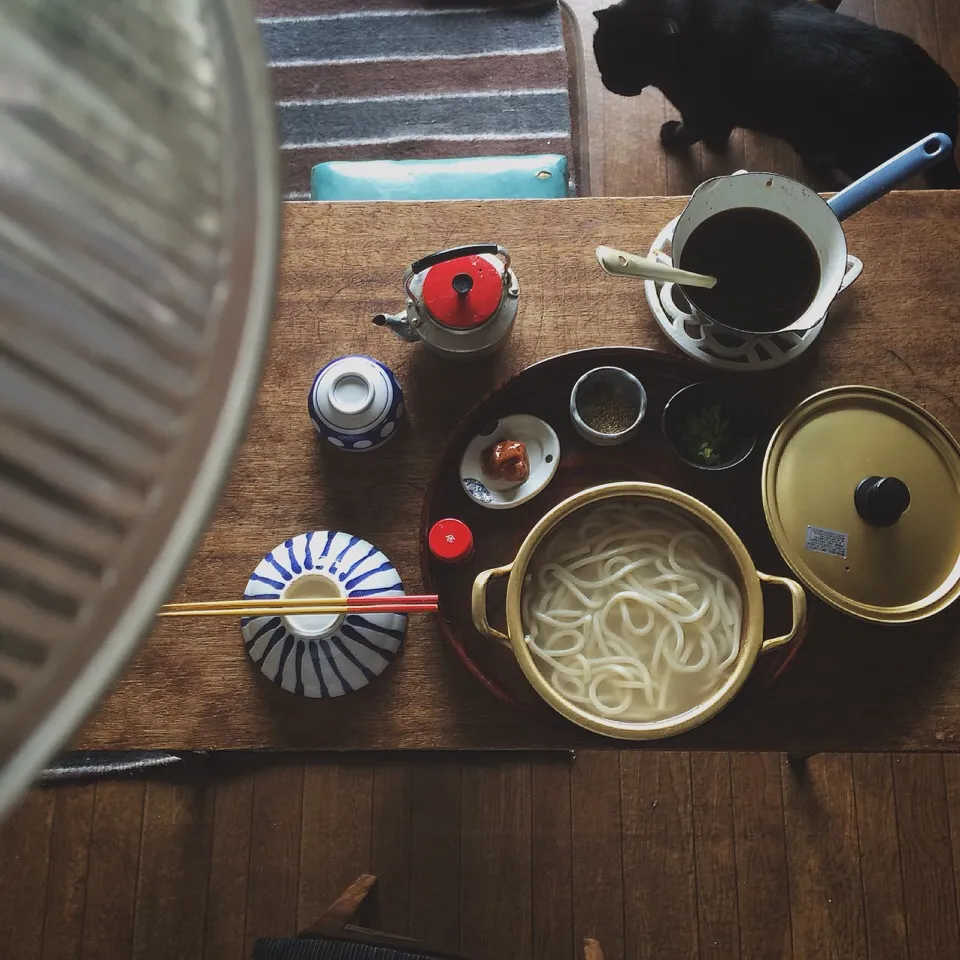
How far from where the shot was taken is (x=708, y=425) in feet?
3.83

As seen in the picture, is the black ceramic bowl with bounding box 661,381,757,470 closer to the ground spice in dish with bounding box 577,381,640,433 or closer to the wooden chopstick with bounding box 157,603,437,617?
the ground spice in dish with bounding box 577,381,640,433

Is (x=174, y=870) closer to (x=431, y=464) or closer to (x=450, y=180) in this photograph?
(x=431, y=464)

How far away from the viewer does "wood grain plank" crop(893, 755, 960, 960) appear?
5.91ft

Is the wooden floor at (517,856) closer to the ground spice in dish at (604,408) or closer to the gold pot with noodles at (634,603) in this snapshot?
the gold pot with noodles at (634,603)

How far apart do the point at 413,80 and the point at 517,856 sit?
1.97 meters

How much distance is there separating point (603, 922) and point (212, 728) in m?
1.13

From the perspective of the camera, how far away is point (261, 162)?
197 mm

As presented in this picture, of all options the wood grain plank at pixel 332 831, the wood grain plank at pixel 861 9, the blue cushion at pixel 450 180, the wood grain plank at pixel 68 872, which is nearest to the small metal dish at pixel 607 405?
the blue cushion at pixel 450 180

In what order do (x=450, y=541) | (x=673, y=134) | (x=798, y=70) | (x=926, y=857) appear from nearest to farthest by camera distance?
(x=450, y=541) → (x=798, y=70) → (x=926, y=857) → (x=673, y=134)

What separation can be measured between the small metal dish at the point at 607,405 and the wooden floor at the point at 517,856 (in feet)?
3.22

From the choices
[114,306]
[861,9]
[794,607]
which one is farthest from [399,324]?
[861,9]

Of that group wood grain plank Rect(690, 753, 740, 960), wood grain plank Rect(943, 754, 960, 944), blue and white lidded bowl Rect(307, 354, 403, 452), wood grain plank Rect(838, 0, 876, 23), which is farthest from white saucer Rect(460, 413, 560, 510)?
wood grain plank Rect(838, 0, 876, 23)

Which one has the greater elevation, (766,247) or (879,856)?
(766,247)

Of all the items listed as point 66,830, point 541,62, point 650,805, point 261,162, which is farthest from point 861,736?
point 541,62
